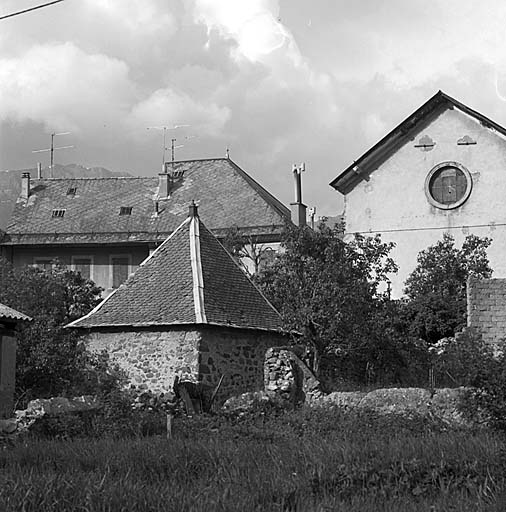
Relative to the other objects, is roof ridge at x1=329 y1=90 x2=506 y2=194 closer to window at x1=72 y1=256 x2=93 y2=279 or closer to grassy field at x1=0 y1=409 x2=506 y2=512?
window at x1=72 y1=256 x2=93 y2=279

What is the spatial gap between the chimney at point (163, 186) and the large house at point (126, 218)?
5 cm

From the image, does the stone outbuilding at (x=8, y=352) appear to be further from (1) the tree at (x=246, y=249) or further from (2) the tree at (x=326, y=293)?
(1) the tree at (x=246, y=249)

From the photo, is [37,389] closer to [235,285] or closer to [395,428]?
[235,285]

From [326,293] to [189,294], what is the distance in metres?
3.48

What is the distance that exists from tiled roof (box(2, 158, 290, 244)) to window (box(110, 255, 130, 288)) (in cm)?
99

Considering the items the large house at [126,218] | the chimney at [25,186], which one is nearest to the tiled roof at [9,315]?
the large house at [126,218]

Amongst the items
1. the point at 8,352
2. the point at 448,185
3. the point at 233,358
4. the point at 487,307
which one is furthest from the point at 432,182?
the point at 8,352

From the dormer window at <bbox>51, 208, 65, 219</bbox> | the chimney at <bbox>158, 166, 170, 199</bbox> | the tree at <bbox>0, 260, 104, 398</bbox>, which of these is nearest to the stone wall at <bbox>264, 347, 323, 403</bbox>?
the tree at <bbox>0, 260, 104, 398</bbox>

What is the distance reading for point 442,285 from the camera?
32.4 meters

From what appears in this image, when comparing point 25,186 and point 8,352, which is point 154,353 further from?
point 25,186

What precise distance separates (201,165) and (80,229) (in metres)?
7.40

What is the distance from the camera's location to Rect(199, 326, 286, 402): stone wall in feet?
75.1

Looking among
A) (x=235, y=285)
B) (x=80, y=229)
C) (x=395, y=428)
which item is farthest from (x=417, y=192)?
(x=395, y=428)

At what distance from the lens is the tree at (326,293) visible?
81.6 feet
